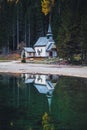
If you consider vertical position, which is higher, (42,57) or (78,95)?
(78,95)

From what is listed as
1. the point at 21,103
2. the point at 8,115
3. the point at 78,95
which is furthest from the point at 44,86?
the point at 8,115

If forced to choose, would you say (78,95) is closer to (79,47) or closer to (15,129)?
(15,129)

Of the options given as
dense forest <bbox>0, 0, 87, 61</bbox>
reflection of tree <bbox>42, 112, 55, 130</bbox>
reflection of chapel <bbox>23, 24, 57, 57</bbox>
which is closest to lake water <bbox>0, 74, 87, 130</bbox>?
reflection of tree <bbox>42, 112, 55, 130</bbox>

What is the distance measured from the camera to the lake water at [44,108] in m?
18.3

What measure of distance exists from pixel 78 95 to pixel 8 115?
28.6 feet

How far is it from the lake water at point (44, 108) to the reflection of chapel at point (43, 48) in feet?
163

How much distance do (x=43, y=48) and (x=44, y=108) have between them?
63.4 meters

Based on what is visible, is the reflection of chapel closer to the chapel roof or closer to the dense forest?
the chapel roof

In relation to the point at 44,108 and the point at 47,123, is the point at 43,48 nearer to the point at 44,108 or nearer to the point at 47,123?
the point at 44,108

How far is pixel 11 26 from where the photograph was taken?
96.0 meters

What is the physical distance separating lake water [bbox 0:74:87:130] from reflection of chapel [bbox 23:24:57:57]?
49.7 meters

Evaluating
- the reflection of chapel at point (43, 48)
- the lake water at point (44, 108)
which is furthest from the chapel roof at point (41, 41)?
the lake water at point (44, 108)

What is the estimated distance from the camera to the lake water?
721 inches

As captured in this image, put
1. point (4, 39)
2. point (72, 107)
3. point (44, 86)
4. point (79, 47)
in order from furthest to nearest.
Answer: point (4, 39), point (79, 47), point (44, 86), point (72, 107)
